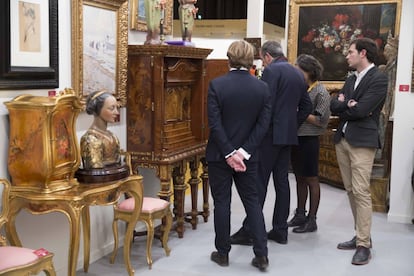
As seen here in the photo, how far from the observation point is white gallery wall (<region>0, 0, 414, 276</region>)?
11.0ft

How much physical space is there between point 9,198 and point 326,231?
9.94 ft

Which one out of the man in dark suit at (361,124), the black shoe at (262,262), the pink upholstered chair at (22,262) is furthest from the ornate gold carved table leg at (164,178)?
the pink upholstered chair at (22,262)

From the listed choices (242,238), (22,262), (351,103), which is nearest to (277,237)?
(242,238)

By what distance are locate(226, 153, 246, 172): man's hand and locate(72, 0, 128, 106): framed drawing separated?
1.08 m

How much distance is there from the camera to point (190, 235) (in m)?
4.81

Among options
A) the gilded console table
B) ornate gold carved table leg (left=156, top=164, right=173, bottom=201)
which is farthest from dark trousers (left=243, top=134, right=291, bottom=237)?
the gilded console table

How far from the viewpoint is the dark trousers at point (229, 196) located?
3824 millimetres

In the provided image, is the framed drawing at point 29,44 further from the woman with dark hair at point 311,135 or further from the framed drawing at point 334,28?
the framed drawing at point 334,28

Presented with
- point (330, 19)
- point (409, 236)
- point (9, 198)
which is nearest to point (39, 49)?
point (9, 198)

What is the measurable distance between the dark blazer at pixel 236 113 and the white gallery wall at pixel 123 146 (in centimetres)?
93

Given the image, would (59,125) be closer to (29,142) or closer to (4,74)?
(29,142)

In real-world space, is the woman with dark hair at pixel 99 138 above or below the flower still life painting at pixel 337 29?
below

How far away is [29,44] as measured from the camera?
3219 mm

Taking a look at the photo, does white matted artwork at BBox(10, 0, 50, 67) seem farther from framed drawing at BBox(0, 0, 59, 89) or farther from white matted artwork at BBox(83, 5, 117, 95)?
white matted artwork at BBox(83, 5, 117, 95)
